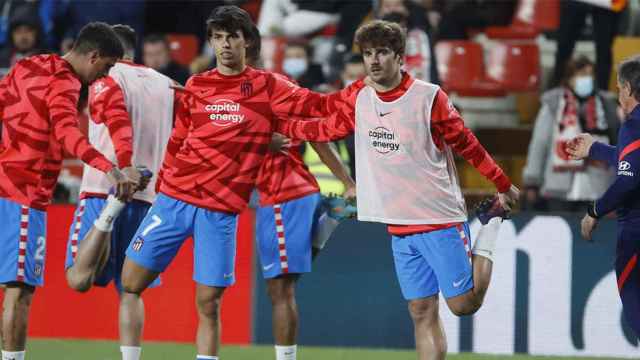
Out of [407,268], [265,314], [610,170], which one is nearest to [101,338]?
[265,314]

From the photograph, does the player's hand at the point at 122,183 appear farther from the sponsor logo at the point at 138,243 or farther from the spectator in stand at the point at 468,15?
the spectator in stand at the point at 468,15

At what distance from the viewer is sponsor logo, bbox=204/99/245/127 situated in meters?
7.34

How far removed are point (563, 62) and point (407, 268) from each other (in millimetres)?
5389

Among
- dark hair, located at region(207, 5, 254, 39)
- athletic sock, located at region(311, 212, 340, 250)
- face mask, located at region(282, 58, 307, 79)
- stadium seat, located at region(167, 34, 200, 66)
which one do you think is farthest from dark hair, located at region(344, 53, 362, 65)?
dark hair, located at region(207, 5, 254, 39)

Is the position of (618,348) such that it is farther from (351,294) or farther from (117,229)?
(117,229)

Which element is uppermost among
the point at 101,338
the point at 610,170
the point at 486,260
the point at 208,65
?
the point at 208,65

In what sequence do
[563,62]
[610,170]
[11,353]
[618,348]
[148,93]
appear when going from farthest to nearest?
[563,62] → [610,170] → [618,348] → [148,93] → [11,353]

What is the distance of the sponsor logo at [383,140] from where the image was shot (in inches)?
277

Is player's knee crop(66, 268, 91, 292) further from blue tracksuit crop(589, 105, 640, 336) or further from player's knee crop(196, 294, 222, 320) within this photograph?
blue tracksuit crop(589, 105, 640, 336)

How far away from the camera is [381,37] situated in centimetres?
694

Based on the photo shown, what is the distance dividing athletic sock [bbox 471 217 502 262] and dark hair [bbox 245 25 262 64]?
1.64 metres

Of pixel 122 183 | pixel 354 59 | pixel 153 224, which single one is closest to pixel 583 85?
pixel 354 59

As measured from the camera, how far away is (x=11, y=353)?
761cm

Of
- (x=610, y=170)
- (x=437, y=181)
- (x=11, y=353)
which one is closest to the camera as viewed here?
(x=437, y=181)
